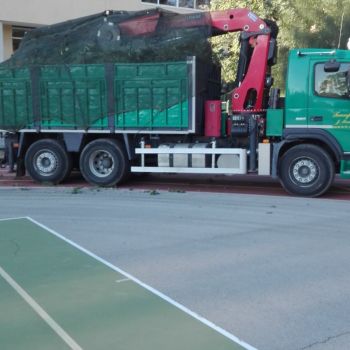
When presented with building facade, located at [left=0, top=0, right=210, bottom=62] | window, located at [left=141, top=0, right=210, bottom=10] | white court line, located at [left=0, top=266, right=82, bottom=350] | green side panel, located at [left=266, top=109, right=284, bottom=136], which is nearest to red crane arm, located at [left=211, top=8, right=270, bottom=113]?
green side panel, located at [left=266, top=109, right=284, bottom=136]

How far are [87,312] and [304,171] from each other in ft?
22.6

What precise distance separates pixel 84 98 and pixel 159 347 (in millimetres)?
8580

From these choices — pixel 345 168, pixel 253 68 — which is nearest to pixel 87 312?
pixel 345 168

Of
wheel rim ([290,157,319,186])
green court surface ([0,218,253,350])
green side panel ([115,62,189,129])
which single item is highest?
green side panel ([115,62,189,129])

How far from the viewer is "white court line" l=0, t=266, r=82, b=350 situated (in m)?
3.95

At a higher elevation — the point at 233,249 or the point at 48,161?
the point at 48,161

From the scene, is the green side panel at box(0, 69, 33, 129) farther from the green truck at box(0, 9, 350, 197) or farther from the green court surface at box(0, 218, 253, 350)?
the green court surface at box(0, 218, 253, 350)

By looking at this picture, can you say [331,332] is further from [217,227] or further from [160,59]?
[160,59]

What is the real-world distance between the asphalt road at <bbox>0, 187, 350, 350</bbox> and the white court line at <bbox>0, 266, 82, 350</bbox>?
1110 mm

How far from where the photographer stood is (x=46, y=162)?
486 inches

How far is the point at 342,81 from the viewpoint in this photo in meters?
10.1

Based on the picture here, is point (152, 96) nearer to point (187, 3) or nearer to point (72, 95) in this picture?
point (72, 95)

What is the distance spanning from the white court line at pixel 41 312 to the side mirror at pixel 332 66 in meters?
7.12

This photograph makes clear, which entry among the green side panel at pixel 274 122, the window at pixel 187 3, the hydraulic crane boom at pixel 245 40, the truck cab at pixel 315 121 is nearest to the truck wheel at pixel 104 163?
the hydraulic crane boom at pixel 245 40
